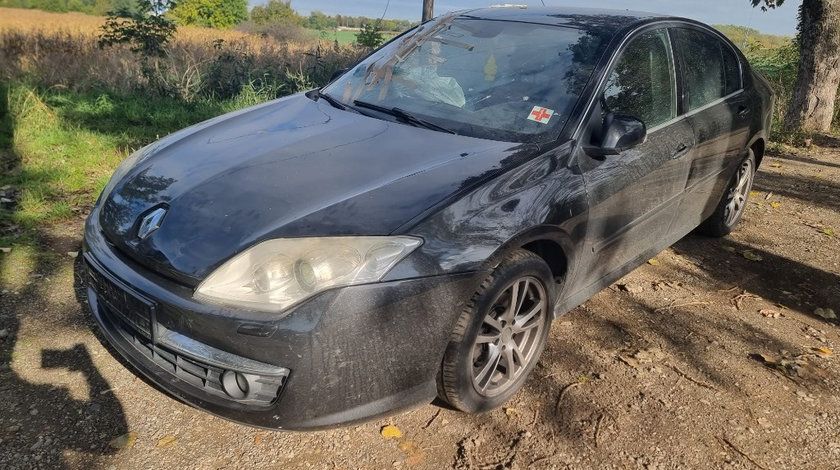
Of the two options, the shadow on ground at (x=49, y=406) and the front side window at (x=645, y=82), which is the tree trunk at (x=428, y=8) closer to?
the front side window at (x=645, y=82)

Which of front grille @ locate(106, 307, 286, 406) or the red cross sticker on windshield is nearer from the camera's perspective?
front grille @ locate(106, 307, 286, 406)

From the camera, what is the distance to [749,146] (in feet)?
14.5

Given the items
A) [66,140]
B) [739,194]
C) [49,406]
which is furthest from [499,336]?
[66,140]

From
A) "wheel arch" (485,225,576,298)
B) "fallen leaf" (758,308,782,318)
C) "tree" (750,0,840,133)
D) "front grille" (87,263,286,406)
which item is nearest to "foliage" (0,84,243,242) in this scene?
"front grille" (87,263,286,406)

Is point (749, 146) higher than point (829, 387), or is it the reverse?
point (749, 146)

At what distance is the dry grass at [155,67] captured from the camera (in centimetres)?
843

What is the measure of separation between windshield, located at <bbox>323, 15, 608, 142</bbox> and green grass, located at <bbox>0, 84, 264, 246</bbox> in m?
2.52

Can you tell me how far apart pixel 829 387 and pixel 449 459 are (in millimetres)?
1990

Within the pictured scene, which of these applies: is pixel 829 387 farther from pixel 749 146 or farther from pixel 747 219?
pixel 747 219

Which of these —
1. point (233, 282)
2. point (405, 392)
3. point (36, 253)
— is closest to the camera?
point (233, 282)

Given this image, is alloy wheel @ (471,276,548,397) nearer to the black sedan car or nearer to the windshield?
the black sedan car

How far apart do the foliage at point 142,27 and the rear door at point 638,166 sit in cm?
777

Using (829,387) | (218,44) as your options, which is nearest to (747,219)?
(829,387)

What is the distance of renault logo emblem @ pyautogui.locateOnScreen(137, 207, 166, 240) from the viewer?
2.26 m
